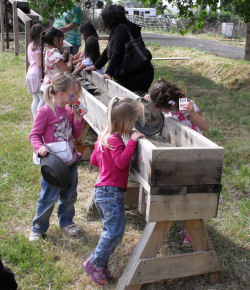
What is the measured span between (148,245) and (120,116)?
0.88 m

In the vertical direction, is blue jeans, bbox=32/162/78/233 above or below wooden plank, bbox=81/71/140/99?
below

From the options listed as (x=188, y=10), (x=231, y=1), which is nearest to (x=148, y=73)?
(x=231, y=1)

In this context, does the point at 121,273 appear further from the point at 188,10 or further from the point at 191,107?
the point at 188,10

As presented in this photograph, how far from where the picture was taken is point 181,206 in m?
2.69

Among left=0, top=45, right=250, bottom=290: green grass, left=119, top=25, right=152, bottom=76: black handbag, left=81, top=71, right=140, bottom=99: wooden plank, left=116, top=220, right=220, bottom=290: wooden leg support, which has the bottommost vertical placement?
left=0, top=45, right=250, bottom=290: green grass

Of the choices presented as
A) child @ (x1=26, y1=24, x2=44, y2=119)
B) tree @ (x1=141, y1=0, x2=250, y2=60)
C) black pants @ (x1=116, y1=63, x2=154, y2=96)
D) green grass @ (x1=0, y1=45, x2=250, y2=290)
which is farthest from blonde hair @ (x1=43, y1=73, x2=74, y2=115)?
tree @ (x1=141, y1=0, x2=250, y2=60)

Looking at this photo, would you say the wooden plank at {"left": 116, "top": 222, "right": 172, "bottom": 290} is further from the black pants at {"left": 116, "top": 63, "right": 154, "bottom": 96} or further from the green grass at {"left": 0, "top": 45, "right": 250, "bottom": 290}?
the black pants at {"left": 116, "top": 63, "right": 154, "bottom": 96}

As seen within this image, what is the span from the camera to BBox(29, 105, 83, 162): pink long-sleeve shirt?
327 cm

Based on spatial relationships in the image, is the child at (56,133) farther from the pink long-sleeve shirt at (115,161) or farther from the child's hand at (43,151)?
the pink long-sleeve shirt at (115,161)

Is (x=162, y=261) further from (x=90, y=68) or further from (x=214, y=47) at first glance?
(x=214, y=47)

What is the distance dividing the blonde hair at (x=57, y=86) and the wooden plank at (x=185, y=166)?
110cm

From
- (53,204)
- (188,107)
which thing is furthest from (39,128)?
(188,107)

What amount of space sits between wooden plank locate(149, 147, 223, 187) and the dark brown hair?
0.88 meters

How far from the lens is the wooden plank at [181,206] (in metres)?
2.62
